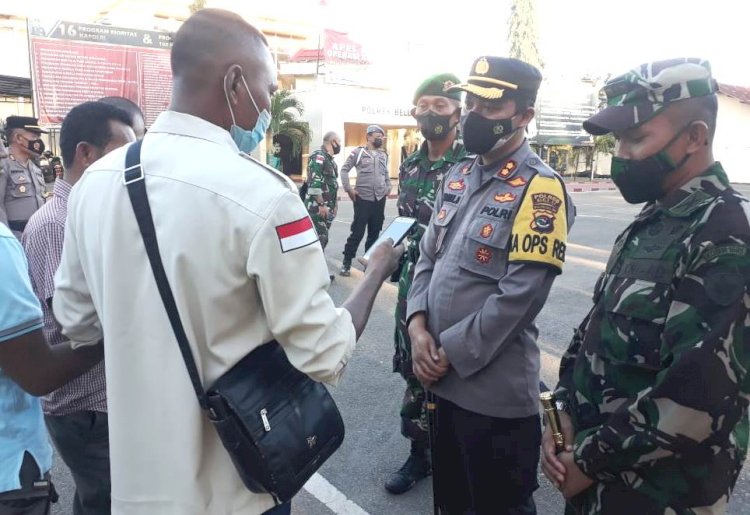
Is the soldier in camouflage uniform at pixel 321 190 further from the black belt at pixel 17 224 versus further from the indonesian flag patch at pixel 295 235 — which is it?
the indonesian flag patch at pixel 295 235

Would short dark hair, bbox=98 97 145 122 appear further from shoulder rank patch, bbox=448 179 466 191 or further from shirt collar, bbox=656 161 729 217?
shirt collar, bbox=656 161 729 217

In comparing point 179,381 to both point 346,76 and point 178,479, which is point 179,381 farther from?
point 346,76

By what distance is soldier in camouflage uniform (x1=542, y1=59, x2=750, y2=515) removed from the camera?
49.3 inches

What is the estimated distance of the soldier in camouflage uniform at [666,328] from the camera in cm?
125

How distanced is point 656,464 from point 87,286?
4.92ft

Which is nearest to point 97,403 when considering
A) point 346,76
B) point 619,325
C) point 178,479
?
point 178,479

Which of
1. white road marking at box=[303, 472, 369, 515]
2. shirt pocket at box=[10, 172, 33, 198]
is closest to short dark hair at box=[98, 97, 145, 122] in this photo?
white road marking at box=[303, 472, 369, 515]

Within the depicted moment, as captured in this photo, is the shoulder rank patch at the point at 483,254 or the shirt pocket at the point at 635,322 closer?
the shirt pocket at the point at 635,322

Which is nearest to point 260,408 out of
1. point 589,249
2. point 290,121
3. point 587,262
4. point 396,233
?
point 396,233

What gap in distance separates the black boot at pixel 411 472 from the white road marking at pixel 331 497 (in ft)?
0.71

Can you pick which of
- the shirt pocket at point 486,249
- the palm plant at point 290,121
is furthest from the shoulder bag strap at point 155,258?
the palm plant at point 290,121

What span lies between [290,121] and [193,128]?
746 inches

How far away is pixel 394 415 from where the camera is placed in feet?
11.6

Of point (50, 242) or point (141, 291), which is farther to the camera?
point (50, 242)
